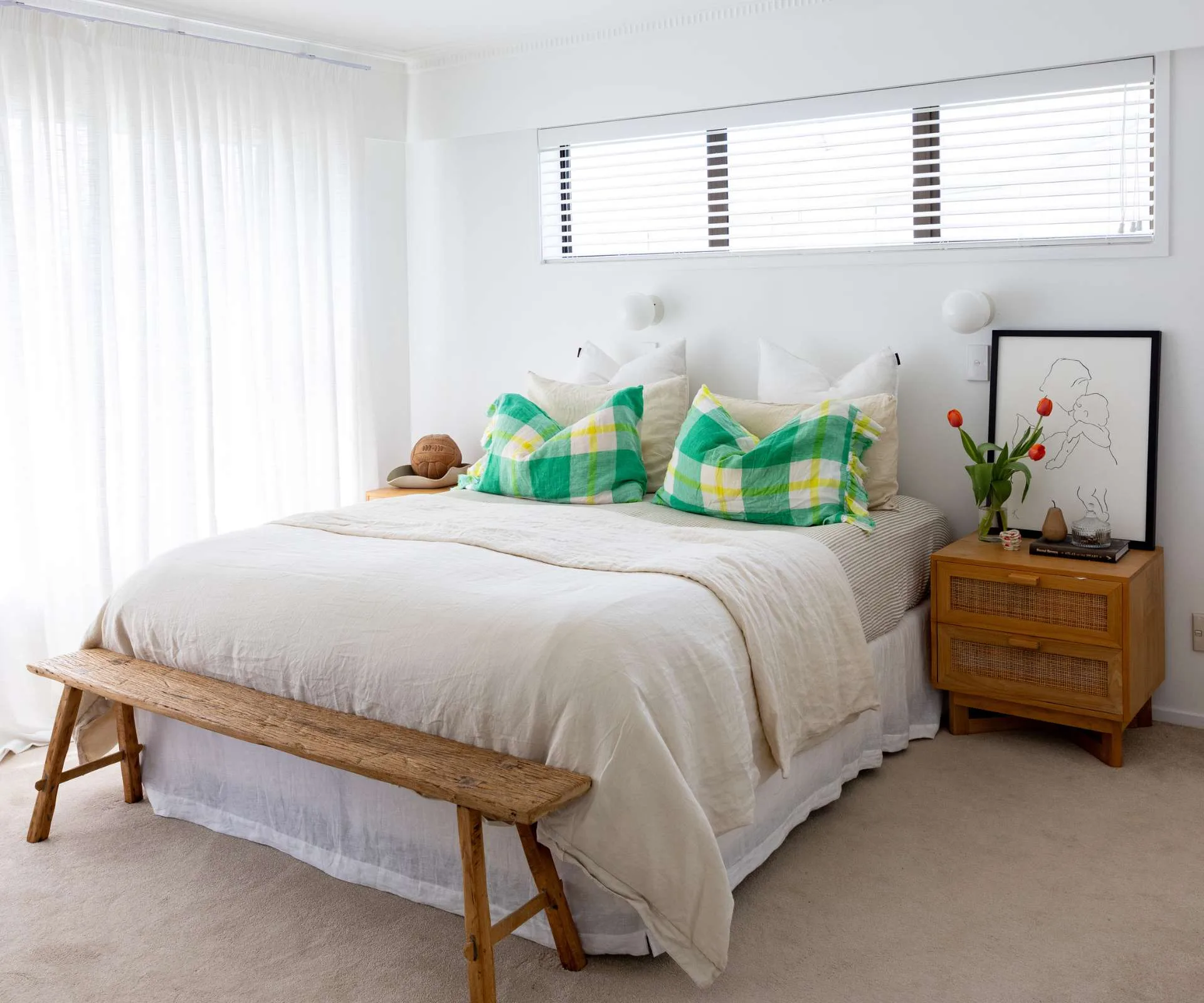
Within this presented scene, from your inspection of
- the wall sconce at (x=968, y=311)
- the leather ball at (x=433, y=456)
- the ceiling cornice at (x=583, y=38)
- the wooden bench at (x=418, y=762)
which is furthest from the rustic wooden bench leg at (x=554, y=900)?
the ceiling cornice at (x=583, y=38)

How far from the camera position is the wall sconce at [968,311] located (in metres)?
3.51

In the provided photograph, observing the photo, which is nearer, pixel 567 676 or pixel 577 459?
pixel 567 676

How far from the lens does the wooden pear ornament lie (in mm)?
3291

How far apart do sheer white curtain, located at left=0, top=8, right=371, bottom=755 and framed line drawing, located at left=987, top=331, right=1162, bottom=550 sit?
2.57 meters

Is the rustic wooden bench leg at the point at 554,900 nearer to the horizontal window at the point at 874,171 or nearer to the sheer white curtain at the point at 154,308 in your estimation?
the sheer white curtain at the point at 154,308

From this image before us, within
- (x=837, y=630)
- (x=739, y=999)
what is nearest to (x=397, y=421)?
(x=837, y=630)

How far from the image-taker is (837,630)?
9.14 feet

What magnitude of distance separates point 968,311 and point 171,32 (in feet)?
9.43

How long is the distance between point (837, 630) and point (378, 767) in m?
1.23

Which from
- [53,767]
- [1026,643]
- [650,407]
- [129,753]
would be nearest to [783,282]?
[650,407]

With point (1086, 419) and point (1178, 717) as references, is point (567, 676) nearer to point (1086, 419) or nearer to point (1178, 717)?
point (1086, 419)

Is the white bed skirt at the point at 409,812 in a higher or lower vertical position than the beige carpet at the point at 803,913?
higher

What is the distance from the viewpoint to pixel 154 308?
3881 mm

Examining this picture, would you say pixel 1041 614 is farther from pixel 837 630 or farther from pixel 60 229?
pixel 60 229
